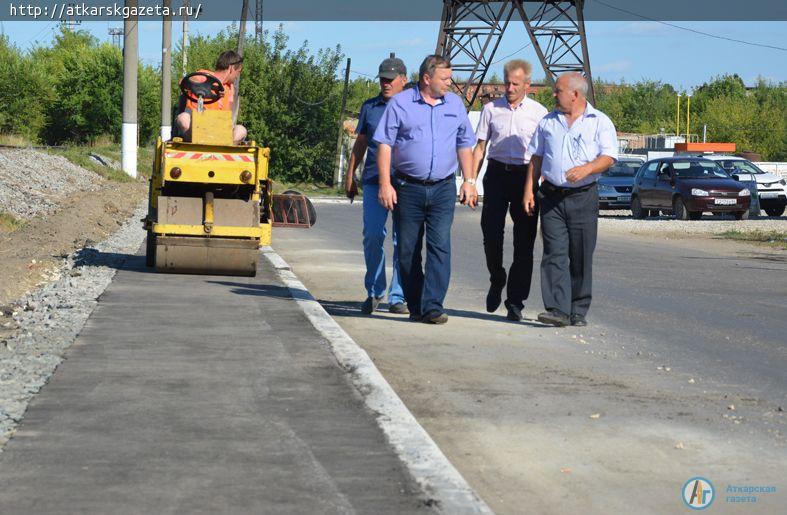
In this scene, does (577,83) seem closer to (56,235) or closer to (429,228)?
(429,228)

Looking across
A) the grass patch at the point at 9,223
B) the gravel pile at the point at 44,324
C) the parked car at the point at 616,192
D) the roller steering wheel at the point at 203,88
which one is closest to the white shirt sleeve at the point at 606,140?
the gravel pile at the point at 44,324

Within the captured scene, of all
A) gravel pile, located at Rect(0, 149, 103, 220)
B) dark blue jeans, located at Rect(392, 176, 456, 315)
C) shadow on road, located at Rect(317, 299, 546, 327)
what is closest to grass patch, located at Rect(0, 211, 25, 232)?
gravel pile, located at Rect(0, 149, 103, 220)

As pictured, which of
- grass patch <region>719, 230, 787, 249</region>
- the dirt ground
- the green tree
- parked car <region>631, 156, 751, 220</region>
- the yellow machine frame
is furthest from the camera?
the green tree

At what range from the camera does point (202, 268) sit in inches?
513

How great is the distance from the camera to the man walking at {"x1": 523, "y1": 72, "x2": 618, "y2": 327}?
9.93 m

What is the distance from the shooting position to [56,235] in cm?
1842

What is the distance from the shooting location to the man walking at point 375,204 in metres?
10.9

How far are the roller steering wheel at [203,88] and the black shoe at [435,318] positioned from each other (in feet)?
14.1

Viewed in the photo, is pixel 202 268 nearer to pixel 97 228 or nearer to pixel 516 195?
pixel 516 195

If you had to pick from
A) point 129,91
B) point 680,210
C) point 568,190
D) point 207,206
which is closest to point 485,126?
point 568,190

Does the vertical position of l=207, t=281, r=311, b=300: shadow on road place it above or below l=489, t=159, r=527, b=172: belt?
below

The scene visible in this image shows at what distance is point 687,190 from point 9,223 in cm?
1731

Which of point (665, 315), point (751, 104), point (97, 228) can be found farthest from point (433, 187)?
point (751, 104)

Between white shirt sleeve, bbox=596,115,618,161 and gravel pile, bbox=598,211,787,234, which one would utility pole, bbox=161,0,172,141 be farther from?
white shirt sleeve, bbox=596,115,618,161
